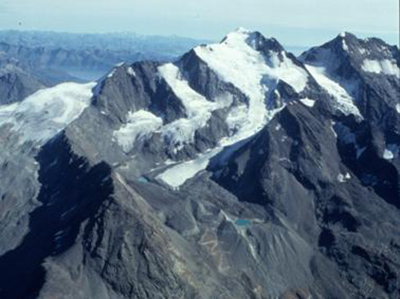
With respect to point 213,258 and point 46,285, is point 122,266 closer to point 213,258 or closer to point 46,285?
point 46,285

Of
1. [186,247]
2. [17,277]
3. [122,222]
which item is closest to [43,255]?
[17,277]

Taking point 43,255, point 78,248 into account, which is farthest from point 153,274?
point 43,255

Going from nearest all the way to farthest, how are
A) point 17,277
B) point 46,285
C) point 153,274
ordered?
point 46,285, point 153,274, point 17,277

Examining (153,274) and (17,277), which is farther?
(17,277)

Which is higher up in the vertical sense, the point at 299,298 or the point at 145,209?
the point at 145,209

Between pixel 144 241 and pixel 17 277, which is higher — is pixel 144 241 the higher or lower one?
the higher one

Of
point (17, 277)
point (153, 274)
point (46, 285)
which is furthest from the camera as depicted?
point (17, 277)

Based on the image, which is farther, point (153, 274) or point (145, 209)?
point (145, 209)

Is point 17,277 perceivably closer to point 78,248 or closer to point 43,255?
point 43,255
